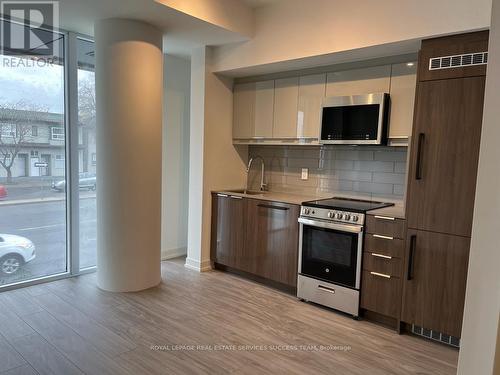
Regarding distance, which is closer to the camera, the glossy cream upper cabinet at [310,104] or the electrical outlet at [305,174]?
the glossy cream upper cabinet at [310,104]

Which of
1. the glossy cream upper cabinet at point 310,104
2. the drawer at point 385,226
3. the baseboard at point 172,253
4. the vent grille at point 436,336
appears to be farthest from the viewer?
the baseboard at point 172,253

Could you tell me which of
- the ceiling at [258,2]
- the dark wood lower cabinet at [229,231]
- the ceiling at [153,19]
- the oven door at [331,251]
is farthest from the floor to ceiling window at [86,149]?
the oven door at [331,251]

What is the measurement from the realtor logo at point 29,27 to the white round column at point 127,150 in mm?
438

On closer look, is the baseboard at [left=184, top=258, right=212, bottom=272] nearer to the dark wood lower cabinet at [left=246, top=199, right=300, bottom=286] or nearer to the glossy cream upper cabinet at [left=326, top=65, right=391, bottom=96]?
the dark wood lower cabinet at [left=246, top=199, right=300, bottom=286]

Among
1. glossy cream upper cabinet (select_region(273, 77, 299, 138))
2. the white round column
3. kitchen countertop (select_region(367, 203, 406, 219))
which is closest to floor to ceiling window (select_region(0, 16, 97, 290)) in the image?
the white round column

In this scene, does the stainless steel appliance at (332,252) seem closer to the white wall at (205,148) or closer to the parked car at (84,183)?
the white wall at (205,148)

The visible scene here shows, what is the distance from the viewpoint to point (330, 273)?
3316 millimetres

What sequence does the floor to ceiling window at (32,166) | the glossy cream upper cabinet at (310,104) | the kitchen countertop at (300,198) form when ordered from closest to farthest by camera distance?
1. the kitchen countertop at (300,198)
2. the floor to ceiling window at (32,166)
3. the glossy cream upper cabinet at (310,104)

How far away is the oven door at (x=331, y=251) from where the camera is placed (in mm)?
3148

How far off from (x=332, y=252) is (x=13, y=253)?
3039 mm

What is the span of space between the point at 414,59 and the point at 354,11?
649mm

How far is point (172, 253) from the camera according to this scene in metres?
4.85

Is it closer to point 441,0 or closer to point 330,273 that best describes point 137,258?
point 330,273

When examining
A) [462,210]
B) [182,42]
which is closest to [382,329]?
[462,210]
